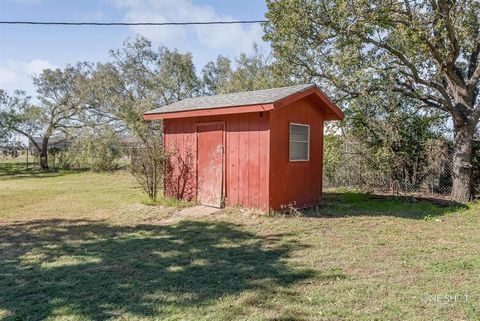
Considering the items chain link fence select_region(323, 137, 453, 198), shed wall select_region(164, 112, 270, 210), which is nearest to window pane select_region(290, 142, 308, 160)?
shed wall select_region(164, 112, 270, 210)

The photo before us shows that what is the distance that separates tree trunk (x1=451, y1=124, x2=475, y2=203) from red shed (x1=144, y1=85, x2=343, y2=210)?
131 inches

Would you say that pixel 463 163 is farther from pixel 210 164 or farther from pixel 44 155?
pixel 44 155

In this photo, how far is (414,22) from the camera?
27.7 ft

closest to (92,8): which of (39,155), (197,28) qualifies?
(197,28)

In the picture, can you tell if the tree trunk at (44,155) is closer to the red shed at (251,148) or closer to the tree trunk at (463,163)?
the red shed at (251,148)

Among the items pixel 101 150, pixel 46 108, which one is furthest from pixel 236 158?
pixel 46 108

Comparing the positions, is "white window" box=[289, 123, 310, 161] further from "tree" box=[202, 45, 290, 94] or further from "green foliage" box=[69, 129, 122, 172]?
"green foliage" box=[69, 129, 122, 172]

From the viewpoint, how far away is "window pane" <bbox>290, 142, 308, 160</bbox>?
8086mm

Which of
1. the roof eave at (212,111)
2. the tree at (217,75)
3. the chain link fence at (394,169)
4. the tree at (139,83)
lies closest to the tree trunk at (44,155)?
the tree at (139,83)

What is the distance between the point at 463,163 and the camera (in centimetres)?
963

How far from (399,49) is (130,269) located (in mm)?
8714

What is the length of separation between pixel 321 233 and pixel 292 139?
2597 millimetres

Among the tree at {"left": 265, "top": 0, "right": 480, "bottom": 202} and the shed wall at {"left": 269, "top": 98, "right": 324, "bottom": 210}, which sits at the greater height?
the tree at {"left": 265, "top": 0, "right": 480, "bottom": 202}

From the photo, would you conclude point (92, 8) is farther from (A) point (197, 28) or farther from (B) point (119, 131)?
(B) point (119, 131)
